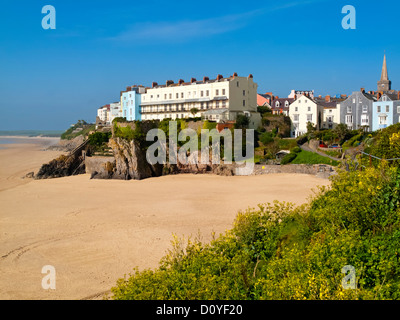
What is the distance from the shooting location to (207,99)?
53031 mm

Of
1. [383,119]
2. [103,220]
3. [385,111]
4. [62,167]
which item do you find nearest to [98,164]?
[62,167]

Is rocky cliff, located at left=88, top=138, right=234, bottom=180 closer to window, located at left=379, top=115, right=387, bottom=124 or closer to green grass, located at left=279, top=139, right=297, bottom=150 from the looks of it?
green grass, located at left=279, top=139, right=297, bottom=150

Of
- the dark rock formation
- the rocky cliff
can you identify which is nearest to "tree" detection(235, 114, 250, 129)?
the rocky cliff

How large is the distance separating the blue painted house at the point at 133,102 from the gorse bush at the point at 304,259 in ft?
160

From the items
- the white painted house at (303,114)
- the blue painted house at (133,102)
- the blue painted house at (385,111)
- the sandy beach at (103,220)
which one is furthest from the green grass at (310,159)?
the blue painted house at (133,102)

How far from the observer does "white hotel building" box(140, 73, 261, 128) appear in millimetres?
51188

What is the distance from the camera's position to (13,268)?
55.2ft

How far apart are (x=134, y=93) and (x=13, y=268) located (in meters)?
47.4

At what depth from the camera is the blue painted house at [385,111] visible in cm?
4809

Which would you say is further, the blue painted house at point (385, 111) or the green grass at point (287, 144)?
the blue painted house at point (385, 111)

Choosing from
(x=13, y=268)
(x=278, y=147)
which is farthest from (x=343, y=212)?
(x=278, y=147)

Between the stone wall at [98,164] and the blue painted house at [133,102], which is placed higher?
the blue painted house at [133,102]

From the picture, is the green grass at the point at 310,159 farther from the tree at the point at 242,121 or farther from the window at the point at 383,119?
the window at the point at 383,119

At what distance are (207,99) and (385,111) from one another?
913 inches
